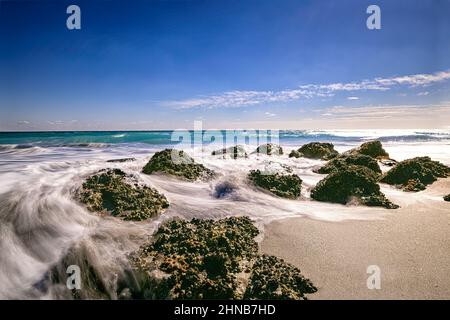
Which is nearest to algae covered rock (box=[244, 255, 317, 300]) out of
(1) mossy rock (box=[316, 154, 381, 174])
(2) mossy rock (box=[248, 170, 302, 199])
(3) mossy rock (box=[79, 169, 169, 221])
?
(3) mossy rock (box=[79, 169, 169, 221])

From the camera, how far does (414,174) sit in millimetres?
7848

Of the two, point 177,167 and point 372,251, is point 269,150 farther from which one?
point 372,251

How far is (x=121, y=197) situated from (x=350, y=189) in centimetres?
452

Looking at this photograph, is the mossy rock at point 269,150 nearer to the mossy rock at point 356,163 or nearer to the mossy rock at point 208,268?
the mossy rock at point 356,163

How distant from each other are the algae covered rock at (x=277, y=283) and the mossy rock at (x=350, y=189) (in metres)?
2.98

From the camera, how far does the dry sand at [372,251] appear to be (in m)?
3.32

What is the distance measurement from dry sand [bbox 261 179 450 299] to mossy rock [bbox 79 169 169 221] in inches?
74.9

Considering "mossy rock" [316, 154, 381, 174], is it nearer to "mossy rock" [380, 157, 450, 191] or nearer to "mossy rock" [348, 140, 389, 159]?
"mossy rock" [380, 157, 450, 191]

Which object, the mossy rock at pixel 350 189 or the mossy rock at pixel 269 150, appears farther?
the mossy rock at pixel 269 150

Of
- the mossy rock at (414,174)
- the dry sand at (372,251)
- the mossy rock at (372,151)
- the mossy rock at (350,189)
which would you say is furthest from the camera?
the mossy rock at (372,151)

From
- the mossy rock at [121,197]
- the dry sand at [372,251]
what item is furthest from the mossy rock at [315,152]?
the mossy rock at [121,197]

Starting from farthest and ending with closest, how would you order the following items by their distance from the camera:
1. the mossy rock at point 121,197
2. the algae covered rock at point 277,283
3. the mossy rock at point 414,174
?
→ the mossy rock at point 414,174, the mossy rock at point 121,197, the algae covered rock at point 277,283

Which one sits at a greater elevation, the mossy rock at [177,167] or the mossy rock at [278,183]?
the mossy rock at [177,167]
